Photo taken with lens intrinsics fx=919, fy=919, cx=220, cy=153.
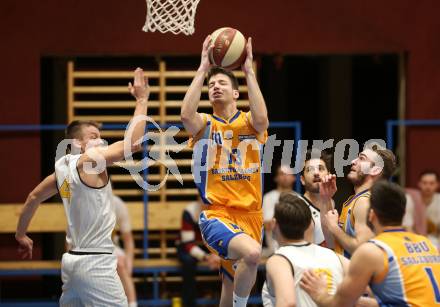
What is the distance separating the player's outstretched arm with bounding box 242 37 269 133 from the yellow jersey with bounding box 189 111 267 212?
0.58 feet

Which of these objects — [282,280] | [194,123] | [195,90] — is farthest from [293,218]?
[194,123]

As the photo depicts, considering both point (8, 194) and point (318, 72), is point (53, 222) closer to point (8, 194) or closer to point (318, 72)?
point (8, 194)

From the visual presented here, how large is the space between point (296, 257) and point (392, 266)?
2.08ft

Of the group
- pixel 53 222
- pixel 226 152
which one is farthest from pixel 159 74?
pixel 226 152

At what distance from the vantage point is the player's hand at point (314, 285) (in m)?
4.95

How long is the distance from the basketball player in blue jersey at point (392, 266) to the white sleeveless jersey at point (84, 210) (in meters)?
2.15

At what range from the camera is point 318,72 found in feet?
57.3

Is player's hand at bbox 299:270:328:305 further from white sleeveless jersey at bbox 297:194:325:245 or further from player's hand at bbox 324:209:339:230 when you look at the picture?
white sleeveless jersey at bbox 297:194:325:245

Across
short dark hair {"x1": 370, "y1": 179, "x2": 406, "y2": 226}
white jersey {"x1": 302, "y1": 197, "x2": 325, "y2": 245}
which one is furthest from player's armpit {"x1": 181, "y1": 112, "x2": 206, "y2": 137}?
short dark hair {"x1": 370, "y1": 179, "x2": 406, "y2": 226}

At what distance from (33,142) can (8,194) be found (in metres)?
0.75

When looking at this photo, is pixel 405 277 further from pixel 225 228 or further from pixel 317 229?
pixel 317 229

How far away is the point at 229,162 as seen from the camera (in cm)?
714

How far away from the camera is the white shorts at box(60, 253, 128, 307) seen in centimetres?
634

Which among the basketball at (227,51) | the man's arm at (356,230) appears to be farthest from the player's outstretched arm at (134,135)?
the man's arm at (356,230)
